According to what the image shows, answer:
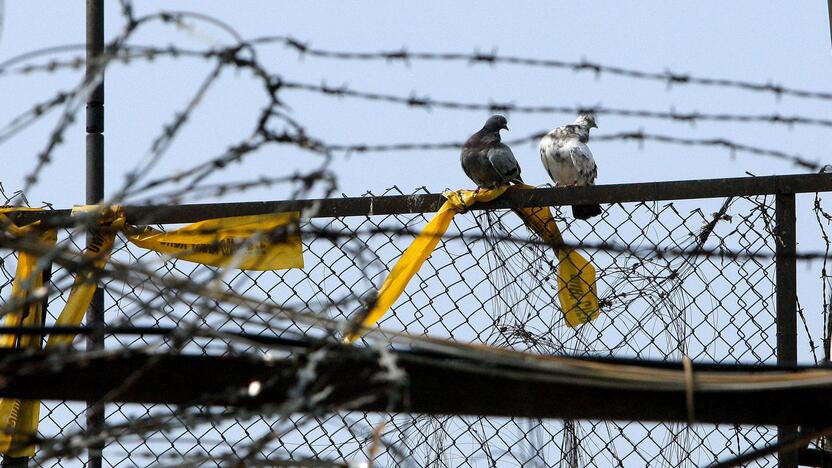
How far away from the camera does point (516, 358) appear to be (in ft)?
6.87

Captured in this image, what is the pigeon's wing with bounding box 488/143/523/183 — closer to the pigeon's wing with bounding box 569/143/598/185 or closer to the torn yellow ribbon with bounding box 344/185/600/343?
the pigeon's wing with bounding box 569/143/598/185

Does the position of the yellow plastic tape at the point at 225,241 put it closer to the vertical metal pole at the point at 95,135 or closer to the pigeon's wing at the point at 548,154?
the vertical metal pole at the point at 95,135

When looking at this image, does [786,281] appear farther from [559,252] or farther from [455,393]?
[455,393]

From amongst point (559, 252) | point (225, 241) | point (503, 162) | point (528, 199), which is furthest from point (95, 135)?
point (503, 162)

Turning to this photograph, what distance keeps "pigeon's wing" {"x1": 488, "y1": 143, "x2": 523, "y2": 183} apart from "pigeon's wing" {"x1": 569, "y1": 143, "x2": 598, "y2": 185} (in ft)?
1.82

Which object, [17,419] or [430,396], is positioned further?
[17,419]

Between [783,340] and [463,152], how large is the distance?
4.51m

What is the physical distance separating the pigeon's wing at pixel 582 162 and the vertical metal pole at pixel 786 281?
447cm

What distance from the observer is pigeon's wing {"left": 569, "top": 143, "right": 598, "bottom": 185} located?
7.91 metres

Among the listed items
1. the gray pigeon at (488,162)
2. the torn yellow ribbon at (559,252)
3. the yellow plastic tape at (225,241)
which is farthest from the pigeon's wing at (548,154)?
the yellow plastic tape at (225,241)

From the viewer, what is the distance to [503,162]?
24.3 ft

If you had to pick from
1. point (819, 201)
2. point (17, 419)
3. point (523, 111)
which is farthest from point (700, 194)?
point (17, 419)

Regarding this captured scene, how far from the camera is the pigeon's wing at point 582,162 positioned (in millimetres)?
7914

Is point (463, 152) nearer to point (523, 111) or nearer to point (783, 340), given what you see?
point (783, 340)
